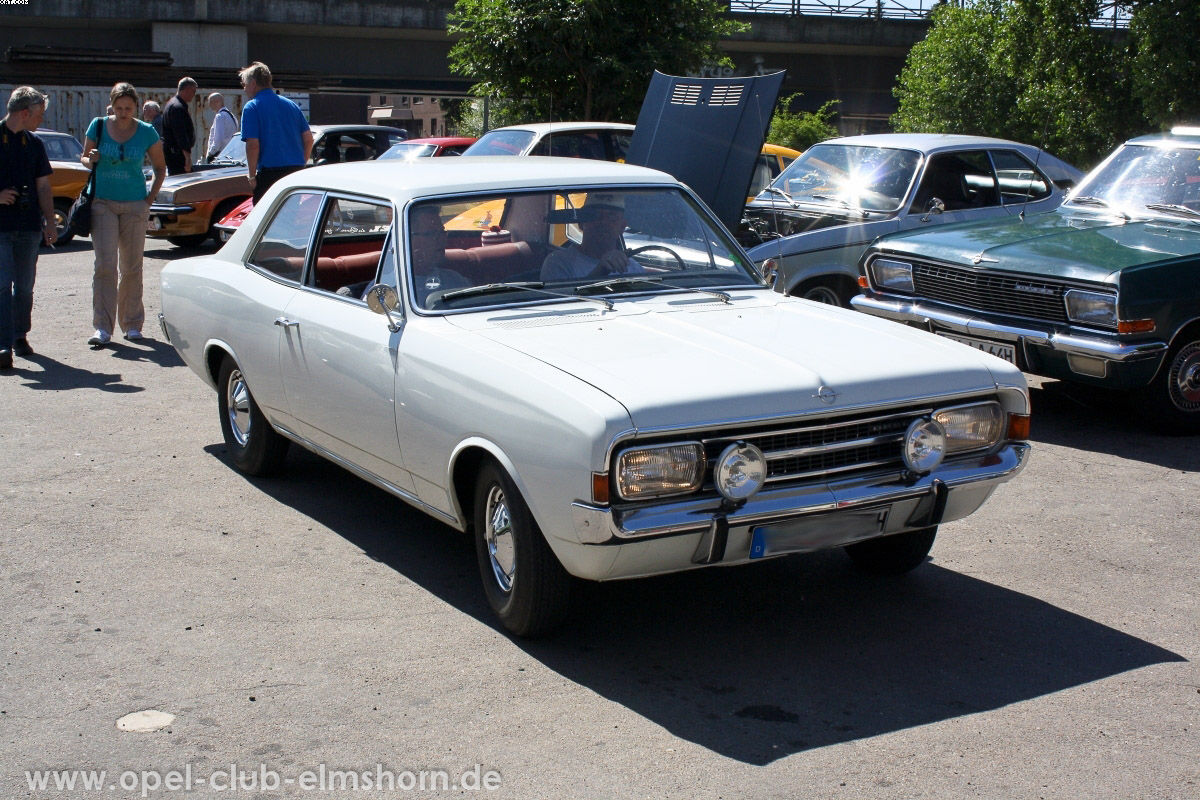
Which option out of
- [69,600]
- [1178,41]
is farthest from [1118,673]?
[1178,41]

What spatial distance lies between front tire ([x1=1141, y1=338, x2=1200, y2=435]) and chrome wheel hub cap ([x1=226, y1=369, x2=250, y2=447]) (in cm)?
501

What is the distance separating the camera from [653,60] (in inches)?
676

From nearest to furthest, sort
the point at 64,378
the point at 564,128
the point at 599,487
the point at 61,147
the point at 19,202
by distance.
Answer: the point at 599,487 < the point at 64,378 < the point at 19,202 < the point at 564,128 < the point at 61,147

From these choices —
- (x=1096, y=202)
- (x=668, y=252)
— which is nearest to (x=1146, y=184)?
(x=1096, y=202)

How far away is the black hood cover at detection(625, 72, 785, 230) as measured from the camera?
9.43m

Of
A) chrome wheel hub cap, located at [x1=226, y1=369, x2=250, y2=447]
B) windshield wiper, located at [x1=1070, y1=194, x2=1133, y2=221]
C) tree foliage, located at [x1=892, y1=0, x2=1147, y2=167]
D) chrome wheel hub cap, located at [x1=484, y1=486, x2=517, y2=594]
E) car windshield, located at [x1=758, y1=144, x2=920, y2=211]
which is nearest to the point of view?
chrome wheel hub cap, located at [x1=484, y1=486, x2=517, y2=594]

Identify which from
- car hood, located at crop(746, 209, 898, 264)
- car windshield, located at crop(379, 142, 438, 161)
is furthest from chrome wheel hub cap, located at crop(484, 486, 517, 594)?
car windshield, located at crop(379, 142, 438, 161)

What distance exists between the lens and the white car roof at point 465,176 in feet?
17.2

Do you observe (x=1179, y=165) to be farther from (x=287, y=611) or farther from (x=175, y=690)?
(x=175, y=690)

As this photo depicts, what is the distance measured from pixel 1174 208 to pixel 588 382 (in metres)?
5.64

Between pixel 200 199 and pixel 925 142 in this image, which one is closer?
pixel 925 142

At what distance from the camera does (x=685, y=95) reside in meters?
10.0

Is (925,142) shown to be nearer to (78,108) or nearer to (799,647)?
(799,647)

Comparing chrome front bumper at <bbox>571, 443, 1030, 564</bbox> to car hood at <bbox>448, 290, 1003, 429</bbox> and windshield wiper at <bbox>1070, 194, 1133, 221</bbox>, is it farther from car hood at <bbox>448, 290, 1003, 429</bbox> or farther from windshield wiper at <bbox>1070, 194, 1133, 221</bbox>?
windshield wiper at <bbox>1070, 194, 1133, 221</bbox>
